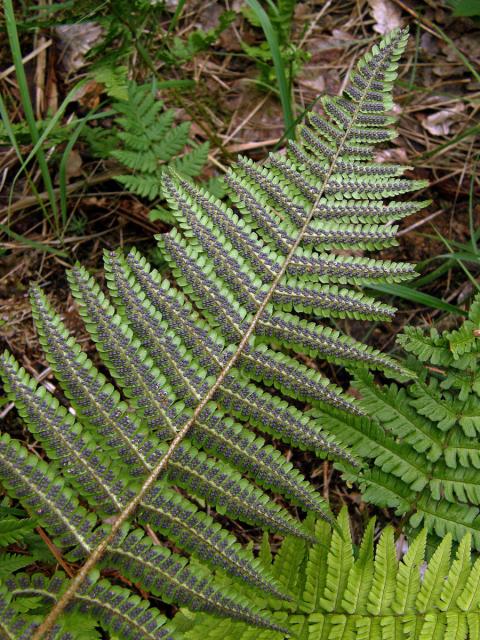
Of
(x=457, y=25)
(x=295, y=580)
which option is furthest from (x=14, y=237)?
(x=457, y=25)

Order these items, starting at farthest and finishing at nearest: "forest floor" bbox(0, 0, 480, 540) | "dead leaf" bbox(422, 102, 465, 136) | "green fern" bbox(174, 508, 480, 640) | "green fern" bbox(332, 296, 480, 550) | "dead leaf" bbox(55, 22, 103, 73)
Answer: "dead leaf" bbox(422, 102, 465, 136), "dead leaf" bbox(55, 22, 103, 73), "forest floor" bbox(0, 0, 480, 540), "green fern" bbox(332, 296, 480, 550), "green fern" bbox(174, 508, 480, 640)

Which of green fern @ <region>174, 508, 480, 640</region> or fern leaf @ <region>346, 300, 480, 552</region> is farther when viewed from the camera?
fern leaf @ <region>346, 300, 480, 552</region>

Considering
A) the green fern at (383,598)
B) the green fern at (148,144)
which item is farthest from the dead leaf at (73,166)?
the green fern at (383,598)

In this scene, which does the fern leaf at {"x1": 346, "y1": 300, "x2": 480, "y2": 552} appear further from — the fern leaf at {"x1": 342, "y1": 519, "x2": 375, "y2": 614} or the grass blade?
the grass blade

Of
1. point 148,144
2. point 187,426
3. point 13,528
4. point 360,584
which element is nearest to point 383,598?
point 360,584

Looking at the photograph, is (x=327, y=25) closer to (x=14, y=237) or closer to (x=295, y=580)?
(x=14, y=237)

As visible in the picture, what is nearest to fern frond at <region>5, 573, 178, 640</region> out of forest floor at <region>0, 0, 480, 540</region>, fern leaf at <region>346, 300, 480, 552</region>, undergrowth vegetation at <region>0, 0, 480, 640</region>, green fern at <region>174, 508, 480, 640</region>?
undergrowth vegetation at <region>0, 0, 480, 640</region>
